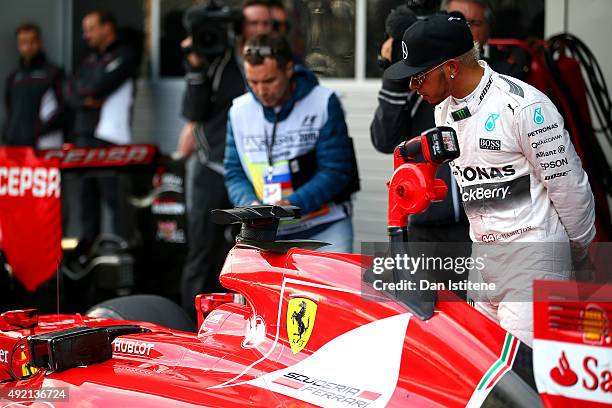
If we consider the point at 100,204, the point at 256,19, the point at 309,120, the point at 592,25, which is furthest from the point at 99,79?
the point at 592,25

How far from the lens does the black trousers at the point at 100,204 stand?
8094 mm

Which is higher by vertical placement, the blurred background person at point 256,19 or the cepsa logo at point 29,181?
the blurred background person at point 256,19

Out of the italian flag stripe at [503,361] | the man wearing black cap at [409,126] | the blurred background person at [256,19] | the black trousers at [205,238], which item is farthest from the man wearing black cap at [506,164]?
the black trousers at [205,238]

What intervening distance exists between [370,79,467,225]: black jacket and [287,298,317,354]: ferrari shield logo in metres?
1.33

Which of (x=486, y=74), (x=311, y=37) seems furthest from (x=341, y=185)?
(x=311, y=37)

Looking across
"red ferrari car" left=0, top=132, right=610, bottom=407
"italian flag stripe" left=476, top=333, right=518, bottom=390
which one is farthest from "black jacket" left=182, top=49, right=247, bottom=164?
"italian flag stripe" left=476, top=333, right=518, bottom=390

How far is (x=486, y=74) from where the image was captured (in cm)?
364

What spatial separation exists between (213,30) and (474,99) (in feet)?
11.7

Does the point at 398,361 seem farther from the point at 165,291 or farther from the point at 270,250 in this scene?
the point at 165,291

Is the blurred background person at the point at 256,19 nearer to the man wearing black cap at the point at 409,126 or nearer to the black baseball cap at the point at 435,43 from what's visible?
the man wearing black cap at the point at 409,126

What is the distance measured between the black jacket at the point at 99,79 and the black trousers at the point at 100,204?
0.29 metres

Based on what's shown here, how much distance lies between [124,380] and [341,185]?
1.96 meters

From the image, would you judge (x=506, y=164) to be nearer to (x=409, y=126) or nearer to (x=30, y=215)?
(x=409, y=126)

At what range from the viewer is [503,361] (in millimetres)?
3176
